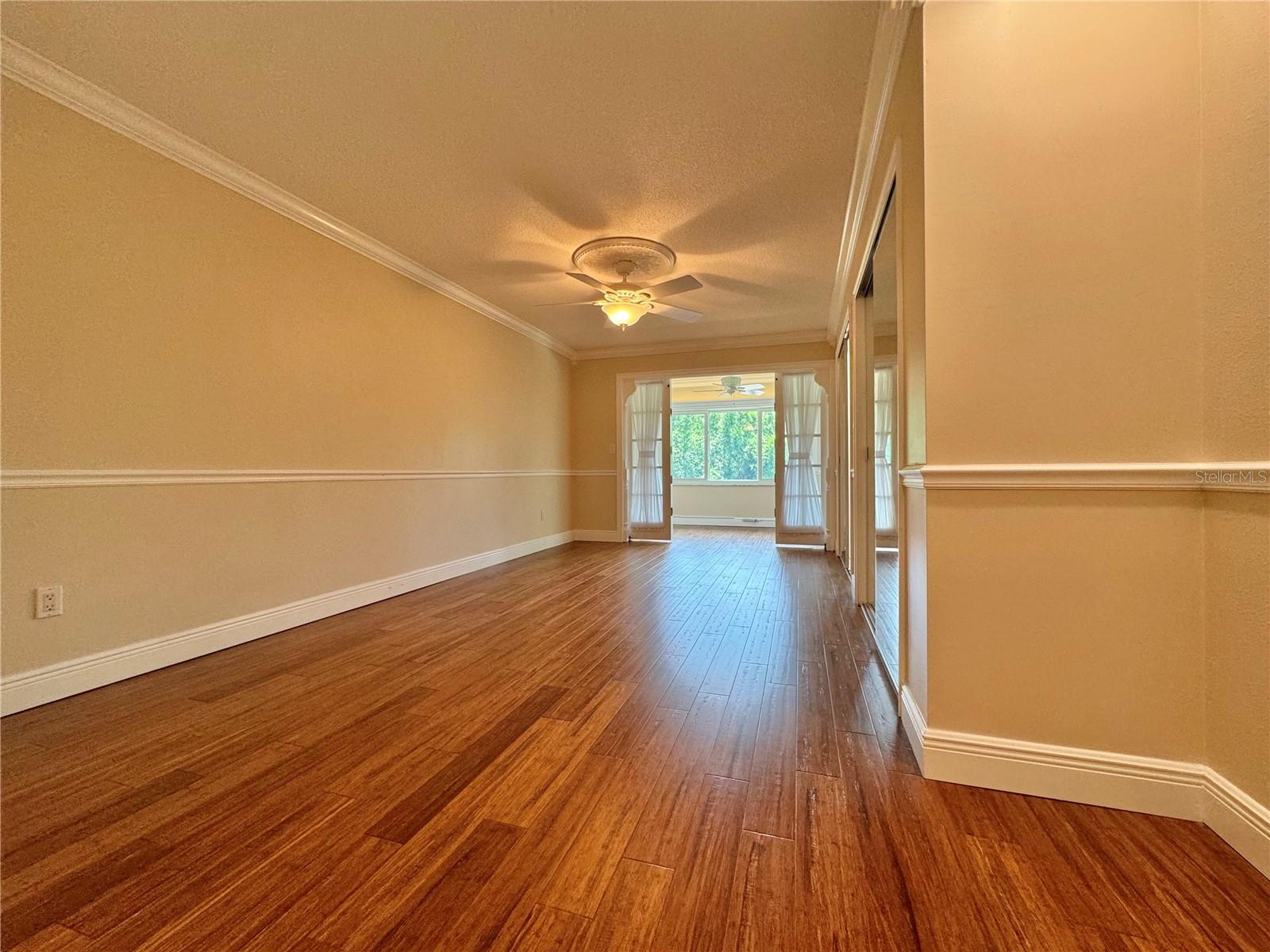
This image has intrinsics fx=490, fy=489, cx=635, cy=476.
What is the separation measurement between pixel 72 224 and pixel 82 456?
917mm

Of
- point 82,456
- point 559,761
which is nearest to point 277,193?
point 82,456

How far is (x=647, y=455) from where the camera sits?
6211 millimetres

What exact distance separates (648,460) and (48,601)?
5.01 m

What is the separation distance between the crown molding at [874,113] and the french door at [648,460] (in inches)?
117

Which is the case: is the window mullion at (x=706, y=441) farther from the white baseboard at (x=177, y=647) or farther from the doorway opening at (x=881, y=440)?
the white baseboard at (x=177, y=647)

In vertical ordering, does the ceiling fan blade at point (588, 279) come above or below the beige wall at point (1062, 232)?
above

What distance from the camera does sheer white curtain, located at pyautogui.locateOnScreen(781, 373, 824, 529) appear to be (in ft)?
18.5

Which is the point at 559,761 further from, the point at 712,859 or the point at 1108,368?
the point at 1108,368

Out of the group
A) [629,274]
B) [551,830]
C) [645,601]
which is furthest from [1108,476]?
[629,274]

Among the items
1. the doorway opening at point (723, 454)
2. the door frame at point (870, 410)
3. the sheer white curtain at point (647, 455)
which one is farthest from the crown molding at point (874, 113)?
the doorway opening at point (723, 454)

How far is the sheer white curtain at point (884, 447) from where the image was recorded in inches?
82.8

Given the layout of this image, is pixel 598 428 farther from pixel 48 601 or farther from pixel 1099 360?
pixel 1099 360

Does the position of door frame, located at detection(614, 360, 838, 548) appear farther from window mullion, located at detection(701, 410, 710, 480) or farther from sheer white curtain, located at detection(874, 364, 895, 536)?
window mullion, located at detection(701, 410, 710, 480)

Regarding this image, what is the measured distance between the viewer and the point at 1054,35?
127 centimetres
